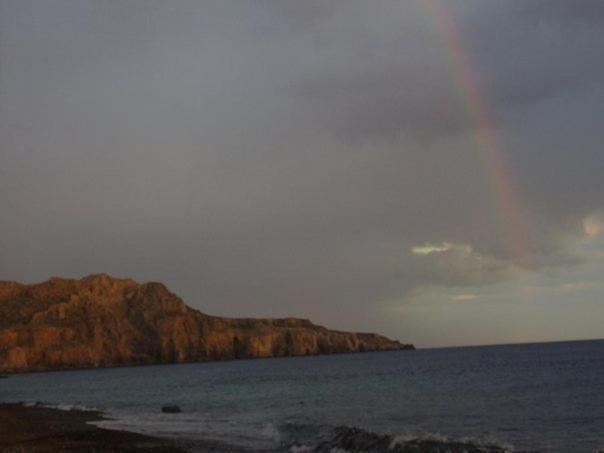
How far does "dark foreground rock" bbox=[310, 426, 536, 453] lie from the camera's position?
92.9 feet

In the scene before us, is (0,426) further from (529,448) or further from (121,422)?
(529,448)

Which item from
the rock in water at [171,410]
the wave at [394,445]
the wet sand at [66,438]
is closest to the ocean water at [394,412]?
the rock in water at [171,410]

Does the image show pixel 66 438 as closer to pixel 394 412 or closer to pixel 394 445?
pixel 394 445

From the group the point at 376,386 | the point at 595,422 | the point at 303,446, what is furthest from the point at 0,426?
the point at 376,386

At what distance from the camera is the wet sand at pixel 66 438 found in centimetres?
2952

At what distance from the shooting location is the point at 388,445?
30031mm

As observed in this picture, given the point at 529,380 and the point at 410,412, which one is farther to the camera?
the point at 529,380

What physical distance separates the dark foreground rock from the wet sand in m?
7.37

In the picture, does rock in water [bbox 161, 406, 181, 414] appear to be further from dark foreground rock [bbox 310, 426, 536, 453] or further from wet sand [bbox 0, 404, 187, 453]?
dark foreground rock [bbox 310, 426, 536, 453]

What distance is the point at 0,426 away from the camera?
40125mm

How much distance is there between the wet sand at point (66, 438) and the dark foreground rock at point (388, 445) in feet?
24.2

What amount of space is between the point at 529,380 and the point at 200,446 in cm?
5605

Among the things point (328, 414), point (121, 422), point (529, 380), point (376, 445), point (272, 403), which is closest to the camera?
point (376, 445)

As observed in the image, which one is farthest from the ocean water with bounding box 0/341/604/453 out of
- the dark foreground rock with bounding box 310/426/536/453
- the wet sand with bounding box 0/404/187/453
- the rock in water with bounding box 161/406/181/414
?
the wet sand with bounding box 0/404/187/453
